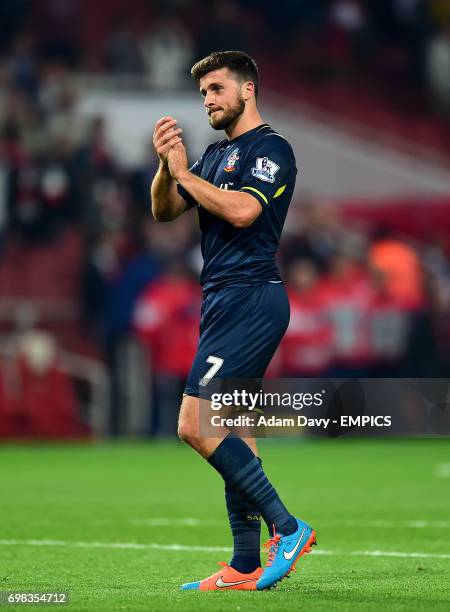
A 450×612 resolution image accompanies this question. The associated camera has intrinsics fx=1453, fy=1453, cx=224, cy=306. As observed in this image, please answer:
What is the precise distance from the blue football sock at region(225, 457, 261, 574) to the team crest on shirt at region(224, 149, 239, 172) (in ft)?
4.82

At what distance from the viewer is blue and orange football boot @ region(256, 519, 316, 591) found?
6.43 m

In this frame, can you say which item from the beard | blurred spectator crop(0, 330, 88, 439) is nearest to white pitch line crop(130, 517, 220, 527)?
the beard

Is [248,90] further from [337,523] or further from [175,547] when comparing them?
[337,523]

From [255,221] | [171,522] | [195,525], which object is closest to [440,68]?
[171,522]

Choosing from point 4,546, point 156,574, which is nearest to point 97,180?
point 4,546

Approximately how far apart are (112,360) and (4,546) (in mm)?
9216

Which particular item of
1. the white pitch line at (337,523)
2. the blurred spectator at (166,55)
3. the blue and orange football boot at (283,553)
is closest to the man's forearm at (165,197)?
the blue and orange football boot at (283,553)

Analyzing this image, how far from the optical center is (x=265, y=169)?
6520mm

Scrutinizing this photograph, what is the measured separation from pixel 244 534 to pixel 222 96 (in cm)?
201

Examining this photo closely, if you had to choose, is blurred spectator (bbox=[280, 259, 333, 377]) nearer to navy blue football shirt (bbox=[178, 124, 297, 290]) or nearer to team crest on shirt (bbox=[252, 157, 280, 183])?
navy blue football shirt (bbox=[178, 124, 297, 290])

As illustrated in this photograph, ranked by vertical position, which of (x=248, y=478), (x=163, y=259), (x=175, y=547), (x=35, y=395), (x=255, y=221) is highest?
(x=255, y=221)

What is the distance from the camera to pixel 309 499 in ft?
36.9

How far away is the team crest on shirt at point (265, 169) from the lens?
21.3 feet

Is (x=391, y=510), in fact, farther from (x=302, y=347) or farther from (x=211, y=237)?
(x=302, y=347)
